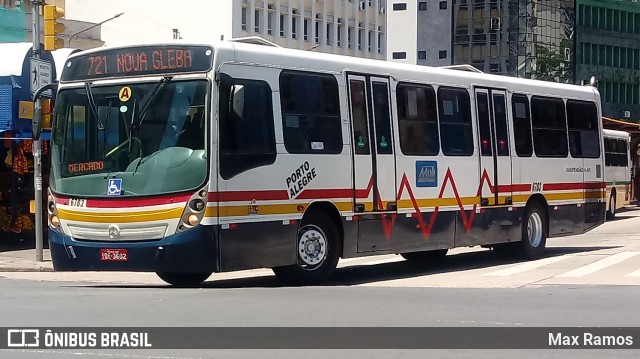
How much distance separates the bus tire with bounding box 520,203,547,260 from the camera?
22.6 meters

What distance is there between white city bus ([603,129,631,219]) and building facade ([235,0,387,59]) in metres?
37.8

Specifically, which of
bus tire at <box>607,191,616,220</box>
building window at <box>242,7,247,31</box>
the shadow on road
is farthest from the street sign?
building window at <box>242,7,247,31</box>

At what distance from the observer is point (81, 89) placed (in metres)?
16.8

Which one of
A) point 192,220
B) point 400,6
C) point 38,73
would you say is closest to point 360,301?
point 192,220

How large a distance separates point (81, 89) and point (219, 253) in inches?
122

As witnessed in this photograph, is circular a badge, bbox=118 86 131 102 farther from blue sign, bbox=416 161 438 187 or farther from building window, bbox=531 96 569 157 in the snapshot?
building window, bbox=531 96 569 157

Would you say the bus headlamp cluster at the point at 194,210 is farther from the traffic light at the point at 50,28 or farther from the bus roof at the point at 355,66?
the traffic light at the point at 50,28

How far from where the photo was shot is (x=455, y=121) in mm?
20531

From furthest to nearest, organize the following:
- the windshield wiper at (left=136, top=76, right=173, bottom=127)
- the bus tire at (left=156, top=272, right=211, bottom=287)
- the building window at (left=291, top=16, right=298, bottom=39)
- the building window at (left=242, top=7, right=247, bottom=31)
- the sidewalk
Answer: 1. the building window at (left=291, top=16, right=298, bottom=39)
2. the building window at (left=242, top=7, right=247, bottom=31)
3. the sidewalk
4. the bus tire at (left=156, top=272, right=211, bottom=287)
5. the windshield wiper at (left=136, top=76, right=173, bottom=127)

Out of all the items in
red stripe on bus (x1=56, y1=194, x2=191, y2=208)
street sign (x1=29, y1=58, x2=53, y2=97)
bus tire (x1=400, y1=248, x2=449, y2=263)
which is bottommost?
bus tire (x1=400, y1=248, x2=449, y2=263)

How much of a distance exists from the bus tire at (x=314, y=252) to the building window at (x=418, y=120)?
222cm

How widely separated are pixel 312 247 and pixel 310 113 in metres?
1.89

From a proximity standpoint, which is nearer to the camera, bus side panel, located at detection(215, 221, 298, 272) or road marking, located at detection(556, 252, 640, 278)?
bus side panel, located at detection(215, 221, 298, 272)
